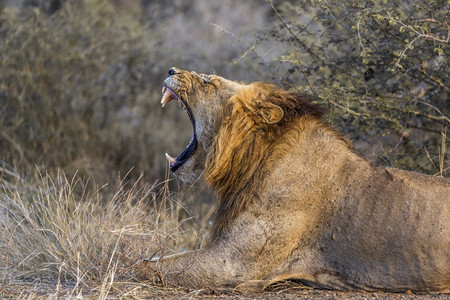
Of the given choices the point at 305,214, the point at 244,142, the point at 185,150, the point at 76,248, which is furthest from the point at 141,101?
the point at 305,214

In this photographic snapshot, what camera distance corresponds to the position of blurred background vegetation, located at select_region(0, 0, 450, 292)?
521cm

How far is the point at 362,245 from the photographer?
14.1 feet

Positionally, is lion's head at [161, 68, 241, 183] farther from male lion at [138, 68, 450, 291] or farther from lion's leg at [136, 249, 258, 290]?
lion's leg at [136, 249, 258, 290]


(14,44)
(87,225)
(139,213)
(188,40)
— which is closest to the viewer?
(87,225)

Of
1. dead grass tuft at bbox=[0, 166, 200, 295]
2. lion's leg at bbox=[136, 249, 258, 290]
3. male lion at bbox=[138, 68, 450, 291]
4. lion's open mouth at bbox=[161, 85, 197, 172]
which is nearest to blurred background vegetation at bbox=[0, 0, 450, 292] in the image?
dead grass tuft at bbox=[0, 166, 200, 295]

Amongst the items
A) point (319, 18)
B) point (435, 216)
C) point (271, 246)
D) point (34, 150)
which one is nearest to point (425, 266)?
point (435, 216)

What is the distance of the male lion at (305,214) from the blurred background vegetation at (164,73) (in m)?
0.96

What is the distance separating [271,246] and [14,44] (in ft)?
21.9

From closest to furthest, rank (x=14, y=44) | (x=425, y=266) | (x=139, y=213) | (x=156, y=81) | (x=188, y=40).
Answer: (x=425, y=266) → (x=139, y=213) → (x=14, y=44) → (x=156, y=81) → (x=188, y=40)

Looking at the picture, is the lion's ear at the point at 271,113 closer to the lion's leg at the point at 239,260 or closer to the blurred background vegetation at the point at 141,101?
the lion's leg at the point at 239,260

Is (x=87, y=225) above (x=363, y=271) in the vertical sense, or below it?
below

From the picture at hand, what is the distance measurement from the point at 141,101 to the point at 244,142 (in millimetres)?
7637

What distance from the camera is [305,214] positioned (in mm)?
4391

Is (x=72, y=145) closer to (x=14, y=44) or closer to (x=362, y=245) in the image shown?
(x=14, y=44)
